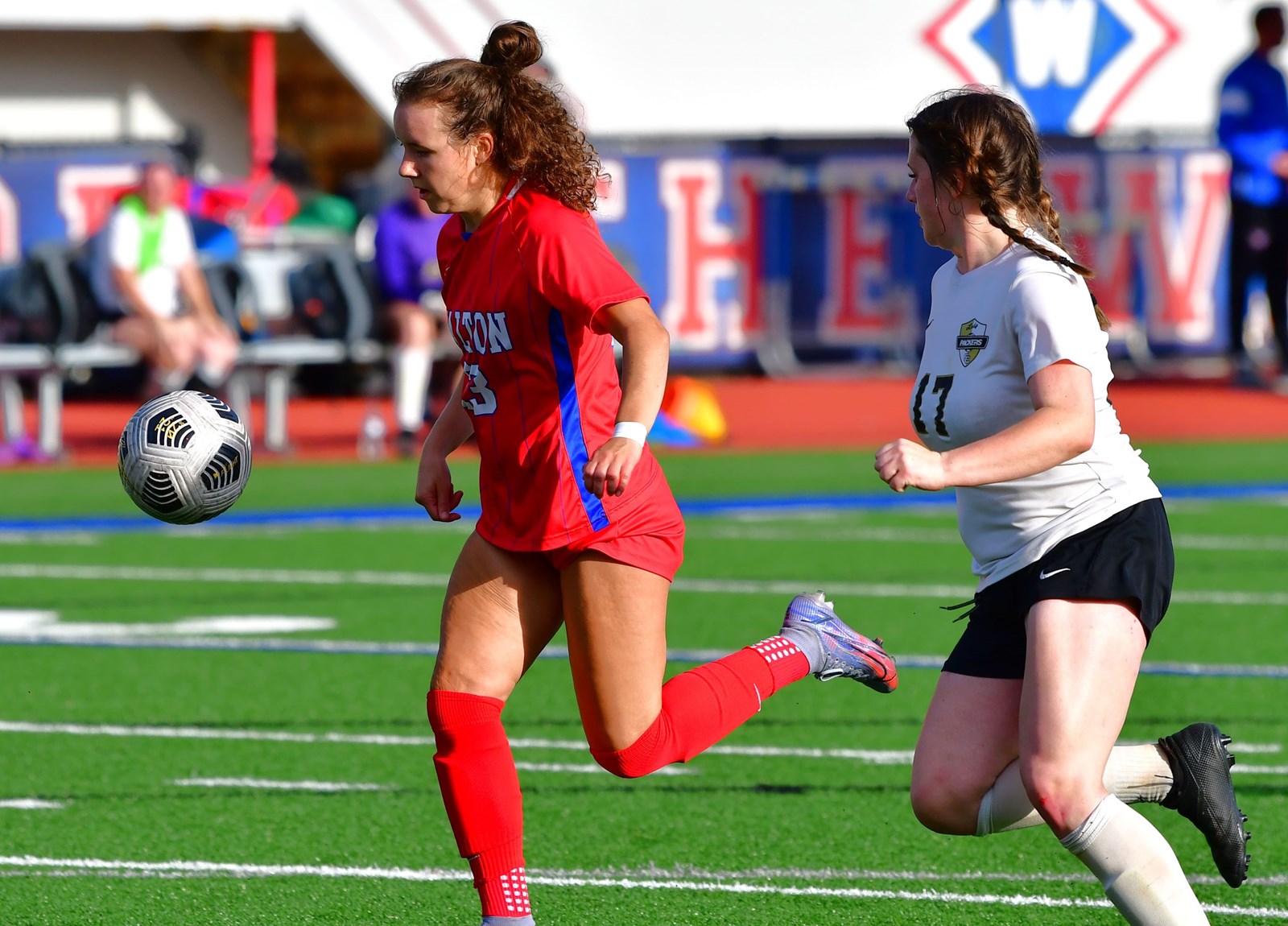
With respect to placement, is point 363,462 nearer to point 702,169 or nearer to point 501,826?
point 702,169

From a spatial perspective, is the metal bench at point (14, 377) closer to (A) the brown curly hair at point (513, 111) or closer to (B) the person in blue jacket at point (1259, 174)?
(B) the person in blue jacket at point (1259, 174)

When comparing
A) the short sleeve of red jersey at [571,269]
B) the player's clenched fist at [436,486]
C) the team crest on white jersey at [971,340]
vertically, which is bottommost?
the player's clenched fist at [436,486]

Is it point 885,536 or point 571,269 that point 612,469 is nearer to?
point 571,269

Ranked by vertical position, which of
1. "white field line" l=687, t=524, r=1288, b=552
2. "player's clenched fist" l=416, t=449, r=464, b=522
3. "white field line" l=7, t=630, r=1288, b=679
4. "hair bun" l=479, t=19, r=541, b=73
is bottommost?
"white field line" l=687, t=524, r=1288, b=552

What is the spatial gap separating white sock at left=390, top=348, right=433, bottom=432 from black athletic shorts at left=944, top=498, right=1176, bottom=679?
1207cm

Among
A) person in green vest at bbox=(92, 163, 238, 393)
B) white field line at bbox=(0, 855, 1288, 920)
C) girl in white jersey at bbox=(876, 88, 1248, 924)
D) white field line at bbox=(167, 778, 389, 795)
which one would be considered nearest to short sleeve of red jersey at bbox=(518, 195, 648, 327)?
girl in white jersey at bbox=(876, 88, 1248, 924)

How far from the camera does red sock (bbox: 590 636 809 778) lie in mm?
5098

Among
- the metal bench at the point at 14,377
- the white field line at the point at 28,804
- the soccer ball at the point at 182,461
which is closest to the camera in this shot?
the soccer ball at the point at 182,461

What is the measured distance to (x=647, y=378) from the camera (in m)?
4.79

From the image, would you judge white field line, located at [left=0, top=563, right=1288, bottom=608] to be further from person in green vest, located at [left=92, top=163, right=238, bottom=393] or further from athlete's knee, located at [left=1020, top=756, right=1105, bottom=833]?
athlete's knee, located at [left=1020, top=756, right=1105, bottom=833]

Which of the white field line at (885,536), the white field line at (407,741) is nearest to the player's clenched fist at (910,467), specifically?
the white field line at (407,741)

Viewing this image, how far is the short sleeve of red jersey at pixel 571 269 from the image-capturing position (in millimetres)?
4812

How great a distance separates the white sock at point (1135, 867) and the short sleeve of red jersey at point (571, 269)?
1.49m

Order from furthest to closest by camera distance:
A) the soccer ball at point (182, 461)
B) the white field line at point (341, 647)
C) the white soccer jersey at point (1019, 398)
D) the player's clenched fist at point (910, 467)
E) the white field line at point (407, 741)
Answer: the white field line at point (341, 647) < the white field line at point (407, 741) < the soccer ball at point (182, 461) < the white soccer jersey at point (1019, 398) < the player's clenched fist at point (910, 467)
